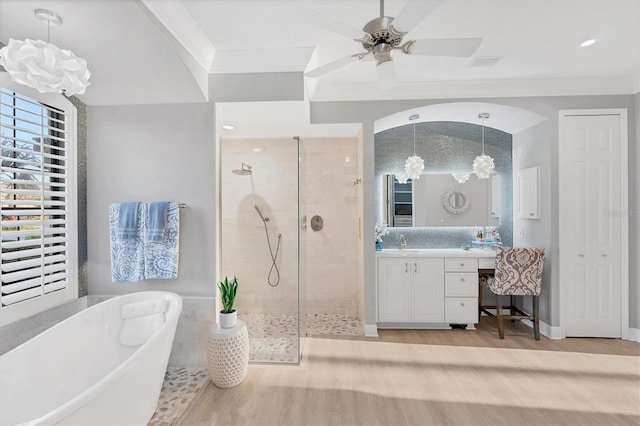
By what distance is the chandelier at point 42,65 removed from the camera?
1331 mm

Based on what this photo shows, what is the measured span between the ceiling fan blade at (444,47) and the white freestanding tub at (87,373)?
2096mm

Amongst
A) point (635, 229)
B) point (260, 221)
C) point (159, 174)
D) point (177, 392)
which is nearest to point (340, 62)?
point (260, 221)

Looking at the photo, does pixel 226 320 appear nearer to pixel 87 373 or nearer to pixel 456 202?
pixel 87 373

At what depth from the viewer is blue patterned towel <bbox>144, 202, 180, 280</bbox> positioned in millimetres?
2598

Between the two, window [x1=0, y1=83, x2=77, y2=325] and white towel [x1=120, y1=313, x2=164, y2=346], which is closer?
window [x1=0, y1=83, x2=77, y2=325]

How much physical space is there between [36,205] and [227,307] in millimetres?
1504

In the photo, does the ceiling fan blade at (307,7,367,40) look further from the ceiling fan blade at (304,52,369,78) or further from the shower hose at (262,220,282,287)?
the shower hose at (262,220,282,287)

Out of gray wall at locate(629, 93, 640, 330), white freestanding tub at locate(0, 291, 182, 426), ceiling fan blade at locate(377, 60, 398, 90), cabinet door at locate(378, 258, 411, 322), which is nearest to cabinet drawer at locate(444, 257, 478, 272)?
cabinet door at locate(378, 258, 411, 322)

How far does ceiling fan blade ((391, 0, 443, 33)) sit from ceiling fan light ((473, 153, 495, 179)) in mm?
2744

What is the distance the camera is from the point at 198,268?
8.87 feet

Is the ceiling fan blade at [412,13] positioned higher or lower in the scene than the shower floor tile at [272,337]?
higher

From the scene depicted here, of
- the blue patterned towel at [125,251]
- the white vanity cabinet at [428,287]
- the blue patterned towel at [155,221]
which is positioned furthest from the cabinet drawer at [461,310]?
the blue patterned towel at [125,251]

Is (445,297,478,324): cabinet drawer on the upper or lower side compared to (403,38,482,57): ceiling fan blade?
lower

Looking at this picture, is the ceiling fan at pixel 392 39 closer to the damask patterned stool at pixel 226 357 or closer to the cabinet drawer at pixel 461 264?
the damask patterned stool at pixel 226 357
